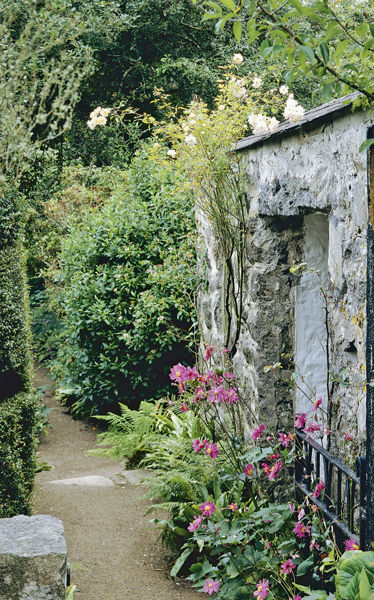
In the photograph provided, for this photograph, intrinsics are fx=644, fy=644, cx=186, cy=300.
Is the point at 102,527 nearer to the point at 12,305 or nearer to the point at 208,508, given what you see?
the point at 208,508

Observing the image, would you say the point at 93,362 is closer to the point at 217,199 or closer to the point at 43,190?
the point at 217,199

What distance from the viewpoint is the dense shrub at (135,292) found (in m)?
6.95

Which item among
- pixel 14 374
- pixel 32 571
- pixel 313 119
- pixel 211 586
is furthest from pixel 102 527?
pixel 313 119

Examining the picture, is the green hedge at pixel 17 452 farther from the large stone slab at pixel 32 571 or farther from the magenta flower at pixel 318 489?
the magenta flower at pixel 318 489

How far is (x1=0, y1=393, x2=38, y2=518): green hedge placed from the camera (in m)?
4.60

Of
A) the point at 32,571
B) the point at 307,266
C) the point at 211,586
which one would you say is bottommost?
the point at 211,586

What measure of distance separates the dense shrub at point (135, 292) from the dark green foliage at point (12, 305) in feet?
6.87

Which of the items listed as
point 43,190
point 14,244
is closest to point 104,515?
point 14,244

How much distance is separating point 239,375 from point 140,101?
903cm

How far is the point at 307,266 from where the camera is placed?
4.32 metres

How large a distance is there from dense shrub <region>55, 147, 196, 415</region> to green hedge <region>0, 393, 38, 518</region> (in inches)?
86.2

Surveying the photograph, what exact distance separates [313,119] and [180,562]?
9.45 ft

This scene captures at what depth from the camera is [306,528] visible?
319cm

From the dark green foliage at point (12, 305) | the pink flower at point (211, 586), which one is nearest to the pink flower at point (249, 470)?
the pink flower at point (211, 586)
